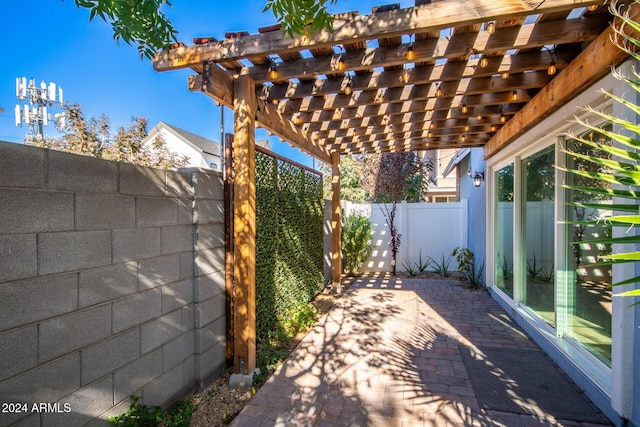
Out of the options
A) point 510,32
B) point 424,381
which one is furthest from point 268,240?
point 510,32

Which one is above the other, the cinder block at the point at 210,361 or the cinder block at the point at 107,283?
the cinder block at the point at 107,283

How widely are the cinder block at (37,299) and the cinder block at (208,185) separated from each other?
1.22 m

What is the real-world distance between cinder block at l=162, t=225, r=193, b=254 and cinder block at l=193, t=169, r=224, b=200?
0.32 m

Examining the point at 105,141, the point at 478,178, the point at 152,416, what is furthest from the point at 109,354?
the point at 105,141

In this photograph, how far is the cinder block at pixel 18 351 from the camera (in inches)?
57.8

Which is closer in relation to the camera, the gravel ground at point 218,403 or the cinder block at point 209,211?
the gravel ground at point 218,403

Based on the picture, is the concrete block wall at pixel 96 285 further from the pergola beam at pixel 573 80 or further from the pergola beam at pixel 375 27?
the pergola beam at pixel 573 80

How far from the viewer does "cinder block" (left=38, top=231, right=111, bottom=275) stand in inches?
64.8

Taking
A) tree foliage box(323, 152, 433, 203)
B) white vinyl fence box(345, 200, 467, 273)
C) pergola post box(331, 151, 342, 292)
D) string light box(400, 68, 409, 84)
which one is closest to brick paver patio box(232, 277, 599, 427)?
pergola post box(331, 151, 342, 292)

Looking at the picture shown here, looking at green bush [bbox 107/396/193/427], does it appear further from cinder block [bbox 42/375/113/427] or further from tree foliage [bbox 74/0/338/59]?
tree foliage [bbox 74/0/338/59]

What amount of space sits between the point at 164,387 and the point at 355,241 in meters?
5.75

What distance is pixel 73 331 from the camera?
1.76 meters

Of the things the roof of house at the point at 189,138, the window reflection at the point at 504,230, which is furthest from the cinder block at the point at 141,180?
the roof of house at the point at 189,138

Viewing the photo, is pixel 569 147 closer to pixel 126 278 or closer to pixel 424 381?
pixel 424 381
